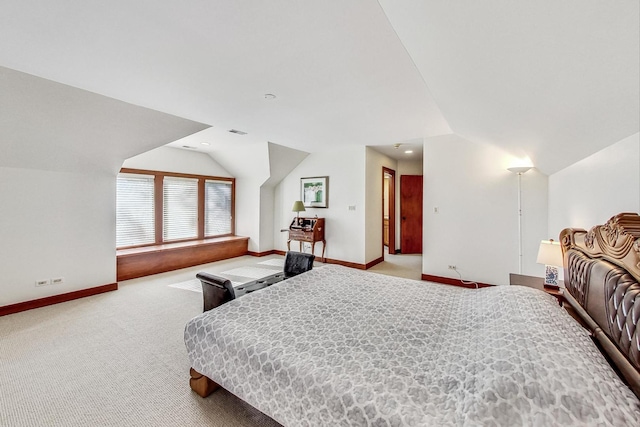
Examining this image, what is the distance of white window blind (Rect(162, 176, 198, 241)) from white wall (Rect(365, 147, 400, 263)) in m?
3.79

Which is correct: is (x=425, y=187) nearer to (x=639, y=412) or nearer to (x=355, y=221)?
(x=355, y=221)

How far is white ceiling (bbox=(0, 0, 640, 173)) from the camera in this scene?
0.89 m

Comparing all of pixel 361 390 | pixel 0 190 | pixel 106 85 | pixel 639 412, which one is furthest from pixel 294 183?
pixel 639 412

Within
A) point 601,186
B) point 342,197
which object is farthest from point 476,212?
point 342,197

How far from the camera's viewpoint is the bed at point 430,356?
96 centimetres

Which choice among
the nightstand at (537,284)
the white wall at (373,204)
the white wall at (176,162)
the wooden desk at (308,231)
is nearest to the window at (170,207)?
the white wall at (176,162)

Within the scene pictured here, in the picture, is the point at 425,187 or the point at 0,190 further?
the point at 425,187

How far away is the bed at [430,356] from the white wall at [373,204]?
3.11 meters

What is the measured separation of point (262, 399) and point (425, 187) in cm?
386

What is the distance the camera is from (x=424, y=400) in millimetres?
1068

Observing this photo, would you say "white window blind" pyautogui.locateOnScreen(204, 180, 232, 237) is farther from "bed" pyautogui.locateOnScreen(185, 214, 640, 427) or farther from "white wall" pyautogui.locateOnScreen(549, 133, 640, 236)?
"white wall" pyautogui.locateOnScreen(549, 133, 640, 236)

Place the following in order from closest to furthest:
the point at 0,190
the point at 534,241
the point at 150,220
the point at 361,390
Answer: the point at 361,390
the point at 0,190
the point at 534,241
the point at 150,220

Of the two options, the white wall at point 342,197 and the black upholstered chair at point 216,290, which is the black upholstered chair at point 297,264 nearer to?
the black upholstered chair at point 216,290

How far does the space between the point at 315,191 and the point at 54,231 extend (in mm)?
4137
